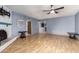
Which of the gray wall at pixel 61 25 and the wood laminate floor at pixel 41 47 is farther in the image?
the gray wall at pixel 61 25

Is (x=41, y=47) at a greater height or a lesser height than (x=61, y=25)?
lesser

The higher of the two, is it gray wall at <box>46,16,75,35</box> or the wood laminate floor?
gray wall at <box>46,16,75,35</box>

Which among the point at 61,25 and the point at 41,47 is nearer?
the point at 41,47

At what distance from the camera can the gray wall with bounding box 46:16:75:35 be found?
32.0 feet

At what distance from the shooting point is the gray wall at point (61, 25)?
9.75 meters

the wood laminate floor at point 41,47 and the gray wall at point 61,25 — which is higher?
the gray wall at point 61,25

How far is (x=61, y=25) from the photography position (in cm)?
1091
